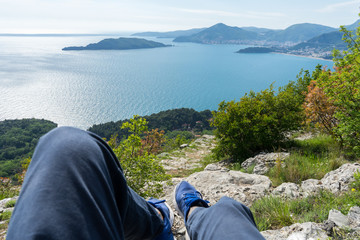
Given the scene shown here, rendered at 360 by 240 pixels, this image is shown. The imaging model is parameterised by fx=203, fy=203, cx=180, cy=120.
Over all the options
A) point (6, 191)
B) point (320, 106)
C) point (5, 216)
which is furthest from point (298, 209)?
point (6, 191)

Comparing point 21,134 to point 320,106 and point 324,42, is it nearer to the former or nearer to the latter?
point 320,106

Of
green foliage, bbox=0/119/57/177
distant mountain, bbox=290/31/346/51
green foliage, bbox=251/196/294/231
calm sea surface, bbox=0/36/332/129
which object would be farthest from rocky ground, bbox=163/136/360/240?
distant mountain, bbox=290/31/346/51

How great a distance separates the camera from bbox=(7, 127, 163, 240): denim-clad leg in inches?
28.4

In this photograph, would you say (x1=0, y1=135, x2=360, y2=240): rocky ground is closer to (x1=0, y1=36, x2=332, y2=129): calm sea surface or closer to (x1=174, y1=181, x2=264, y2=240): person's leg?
(x1=174, y1=181, x2=264, y2=240): person's leg

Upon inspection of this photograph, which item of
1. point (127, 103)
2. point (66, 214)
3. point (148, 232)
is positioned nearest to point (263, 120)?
point (148, 232)

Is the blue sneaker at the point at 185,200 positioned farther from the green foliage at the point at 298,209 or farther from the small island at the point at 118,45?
the small island at the point at 118,45

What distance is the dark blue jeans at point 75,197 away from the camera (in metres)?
0.72

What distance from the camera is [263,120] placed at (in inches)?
290

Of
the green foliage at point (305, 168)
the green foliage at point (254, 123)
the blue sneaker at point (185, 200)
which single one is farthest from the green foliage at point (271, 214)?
the green foliage at point (254, 123)

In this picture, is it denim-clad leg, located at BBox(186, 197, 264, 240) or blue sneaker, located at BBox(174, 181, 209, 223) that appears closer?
denim-clad leg, located at BBox(186, 197, 264, 240)

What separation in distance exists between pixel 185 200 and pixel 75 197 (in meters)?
1.74

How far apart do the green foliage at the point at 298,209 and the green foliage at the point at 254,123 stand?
447 cm

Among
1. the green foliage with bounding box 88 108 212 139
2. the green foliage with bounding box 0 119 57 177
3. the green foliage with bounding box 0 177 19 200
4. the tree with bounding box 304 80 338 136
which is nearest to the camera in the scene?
the green foliage with bounding box 0 177 19 200

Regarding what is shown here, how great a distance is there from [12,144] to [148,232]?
5206 centimetres
